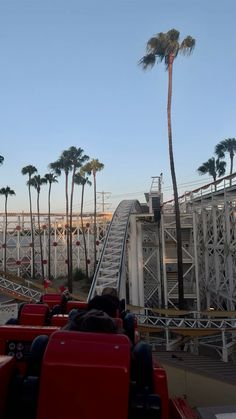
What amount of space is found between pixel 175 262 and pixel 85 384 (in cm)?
2581

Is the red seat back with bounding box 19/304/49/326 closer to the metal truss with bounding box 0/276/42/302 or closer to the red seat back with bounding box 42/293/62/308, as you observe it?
the red seat back with bounding box 42/293/62/308

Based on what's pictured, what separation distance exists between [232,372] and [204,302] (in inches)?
599

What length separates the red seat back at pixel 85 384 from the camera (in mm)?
2359

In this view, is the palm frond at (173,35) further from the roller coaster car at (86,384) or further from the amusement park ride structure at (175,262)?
the roller coaster car at (86,384)

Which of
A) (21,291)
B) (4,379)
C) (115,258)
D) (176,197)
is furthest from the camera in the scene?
(21,291)

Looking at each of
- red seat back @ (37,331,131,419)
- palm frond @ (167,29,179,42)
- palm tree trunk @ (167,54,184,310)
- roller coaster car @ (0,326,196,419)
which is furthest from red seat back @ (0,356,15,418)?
palm frond @ (167,29,179,42)

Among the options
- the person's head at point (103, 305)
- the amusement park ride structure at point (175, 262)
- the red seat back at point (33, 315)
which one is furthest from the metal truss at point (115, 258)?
the person's head at point (103, 305)

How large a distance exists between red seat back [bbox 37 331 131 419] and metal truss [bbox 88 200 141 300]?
12.6 meters

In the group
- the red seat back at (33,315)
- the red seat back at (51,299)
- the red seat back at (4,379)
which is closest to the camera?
the red seat back at (4,379)

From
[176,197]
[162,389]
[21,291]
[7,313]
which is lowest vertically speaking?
[21,291]

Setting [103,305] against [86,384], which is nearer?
[86,384]

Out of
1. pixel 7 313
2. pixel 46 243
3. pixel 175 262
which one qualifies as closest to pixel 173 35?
pixel 175 262

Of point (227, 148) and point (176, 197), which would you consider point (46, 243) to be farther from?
point (176, 197)

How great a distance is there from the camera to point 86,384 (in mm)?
2361
